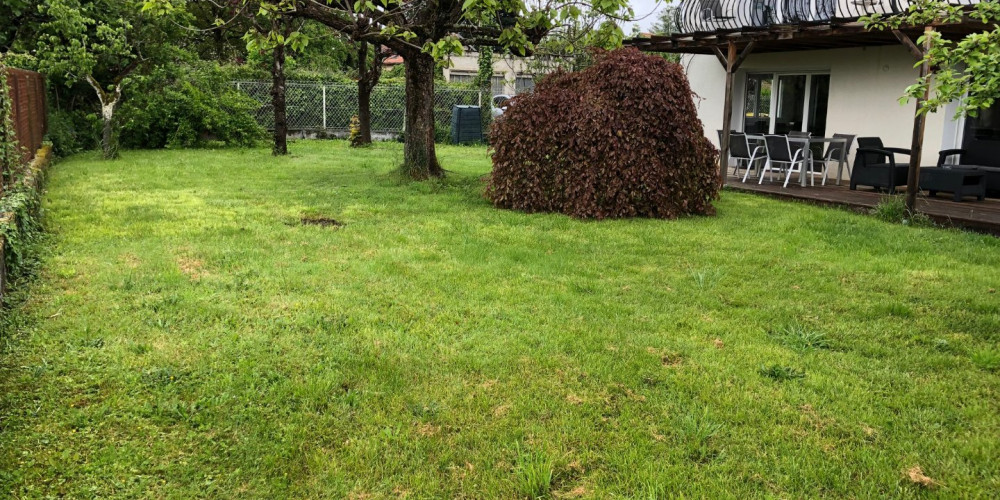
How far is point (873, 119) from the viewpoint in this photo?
1184 centimetres

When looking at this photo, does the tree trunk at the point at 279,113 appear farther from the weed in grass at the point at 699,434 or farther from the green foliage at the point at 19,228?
the weed in grass at the point at 699,434

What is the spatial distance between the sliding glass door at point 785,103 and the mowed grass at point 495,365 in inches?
260

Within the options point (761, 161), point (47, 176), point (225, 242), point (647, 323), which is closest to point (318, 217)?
point (225, 242)

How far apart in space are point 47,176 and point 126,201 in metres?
3.07

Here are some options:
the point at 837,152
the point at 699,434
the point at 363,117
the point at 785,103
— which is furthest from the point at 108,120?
the point at 699,434

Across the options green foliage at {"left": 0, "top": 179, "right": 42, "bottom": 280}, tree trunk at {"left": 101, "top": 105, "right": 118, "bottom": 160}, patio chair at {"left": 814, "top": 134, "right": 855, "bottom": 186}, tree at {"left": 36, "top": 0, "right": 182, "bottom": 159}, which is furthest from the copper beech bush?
tree trunk at {"left": 101, "top": 105, "right": 118, "bottom": 160}

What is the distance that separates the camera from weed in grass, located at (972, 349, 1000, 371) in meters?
3.87

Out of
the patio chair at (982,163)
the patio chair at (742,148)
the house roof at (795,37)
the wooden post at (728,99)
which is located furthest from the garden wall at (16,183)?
the patio chair at (982,163)

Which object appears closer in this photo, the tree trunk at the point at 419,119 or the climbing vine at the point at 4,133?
the climbing vine at the point at 4,133

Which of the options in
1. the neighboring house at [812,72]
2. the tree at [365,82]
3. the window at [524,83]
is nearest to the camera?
the window at [524,83]

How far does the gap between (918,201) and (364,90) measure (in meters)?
13.1

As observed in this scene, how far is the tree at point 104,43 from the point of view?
13.0 meters

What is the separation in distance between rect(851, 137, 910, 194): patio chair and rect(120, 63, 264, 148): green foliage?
14025 mm

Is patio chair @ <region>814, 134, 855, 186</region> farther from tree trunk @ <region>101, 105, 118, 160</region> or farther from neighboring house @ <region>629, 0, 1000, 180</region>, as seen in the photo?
tree trunk @ <region>101, 105, 118, 160</region>
